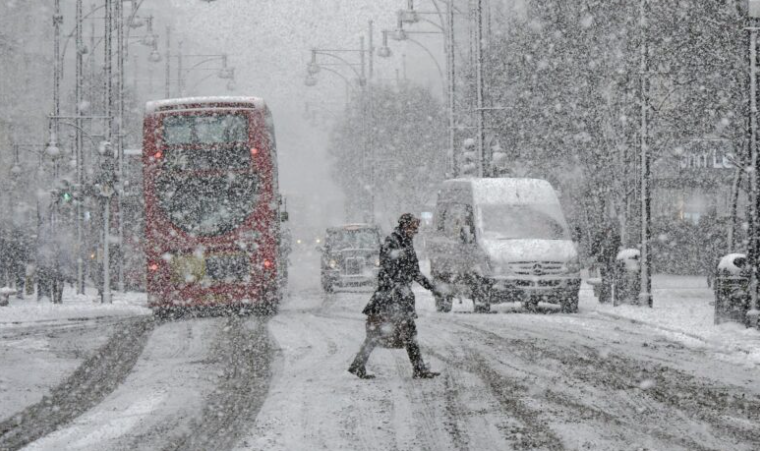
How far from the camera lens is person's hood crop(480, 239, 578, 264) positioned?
21.9 m

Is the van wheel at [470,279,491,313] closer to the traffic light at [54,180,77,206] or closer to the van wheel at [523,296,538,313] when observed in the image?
the van wheel at [523,296,538,313]

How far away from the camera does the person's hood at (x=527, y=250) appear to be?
21859 mm

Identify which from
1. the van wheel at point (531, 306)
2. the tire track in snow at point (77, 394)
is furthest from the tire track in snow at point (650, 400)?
the van wheel at point (531, 306)

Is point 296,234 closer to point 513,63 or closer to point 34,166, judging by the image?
point 34,166

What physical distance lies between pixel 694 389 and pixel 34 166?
6428 cm

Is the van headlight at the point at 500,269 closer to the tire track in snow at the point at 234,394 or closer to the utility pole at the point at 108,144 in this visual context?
the tire track in snow at the point at 234,394

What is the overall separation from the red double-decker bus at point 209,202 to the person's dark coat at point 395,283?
33.7ft

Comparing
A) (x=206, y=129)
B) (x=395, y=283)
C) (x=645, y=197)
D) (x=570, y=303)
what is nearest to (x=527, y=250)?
(x=570, y=303)

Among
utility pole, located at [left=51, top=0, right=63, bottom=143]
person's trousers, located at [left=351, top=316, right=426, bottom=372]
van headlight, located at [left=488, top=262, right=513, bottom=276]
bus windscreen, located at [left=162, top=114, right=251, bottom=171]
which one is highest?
utility pole, located at [left=51, top=0, right=63, bottom=143]

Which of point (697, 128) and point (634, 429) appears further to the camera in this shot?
point (697, 128)

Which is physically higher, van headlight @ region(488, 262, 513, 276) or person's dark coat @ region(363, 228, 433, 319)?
person's dark coat @ region(363, 228, 433, 319)

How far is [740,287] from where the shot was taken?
1822 centimetres

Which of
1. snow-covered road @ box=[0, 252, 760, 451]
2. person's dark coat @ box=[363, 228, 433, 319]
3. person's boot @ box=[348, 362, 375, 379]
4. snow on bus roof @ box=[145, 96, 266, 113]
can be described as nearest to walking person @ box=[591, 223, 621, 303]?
snow-covered road @ box=[0, 252, 760, 451]

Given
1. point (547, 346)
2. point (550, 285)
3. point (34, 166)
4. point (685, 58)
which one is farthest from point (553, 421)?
point (34, 166)
